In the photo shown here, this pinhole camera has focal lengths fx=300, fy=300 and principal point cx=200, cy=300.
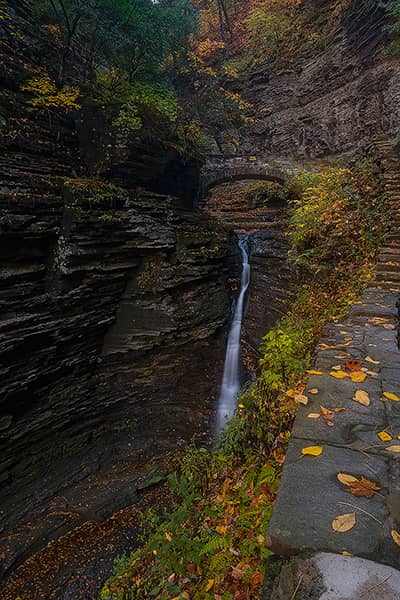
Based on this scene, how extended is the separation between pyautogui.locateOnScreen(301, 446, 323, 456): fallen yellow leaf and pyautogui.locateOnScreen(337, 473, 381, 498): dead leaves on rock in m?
0.15

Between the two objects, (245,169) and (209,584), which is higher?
(245,169)

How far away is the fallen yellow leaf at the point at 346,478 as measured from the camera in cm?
131

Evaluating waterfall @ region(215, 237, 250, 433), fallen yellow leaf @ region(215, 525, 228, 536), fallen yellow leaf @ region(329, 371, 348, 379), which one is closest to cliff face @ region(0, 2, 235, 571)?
waterfall @ region(215, 237, 250, 433)

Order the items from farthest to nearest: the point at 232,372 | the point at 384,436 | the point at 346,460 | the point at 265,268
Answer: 1. the point at 265,268
2. the point at 232,372
3. the point at 384,436
4. the point at 346,460

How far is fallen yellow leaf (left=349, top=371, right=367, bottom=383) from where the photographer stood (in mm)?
2175

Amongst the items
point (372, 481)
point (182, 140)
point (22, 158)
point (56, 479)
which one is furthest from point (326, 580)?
point (182, 140)

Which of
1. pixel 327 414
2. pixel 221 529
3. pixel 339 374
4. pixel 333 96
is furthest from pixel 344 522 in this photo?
pixel 333 96

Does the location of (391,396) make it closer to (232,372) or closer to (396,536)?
(396,536)

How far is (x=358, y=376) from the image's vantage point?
223cm

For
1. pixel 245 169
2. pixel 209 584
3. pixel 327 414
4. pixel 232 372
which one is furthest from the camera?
pixel 245 169

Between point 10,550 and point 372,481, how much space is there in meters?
7.32

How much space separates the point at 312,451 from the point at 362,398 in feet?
2.24

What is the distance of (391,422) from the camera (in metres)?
1.71

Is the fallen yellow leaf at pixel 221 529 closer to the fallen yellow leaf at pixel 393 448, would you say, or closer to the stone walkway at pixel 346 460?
the stone walkway at pixel 346 460
